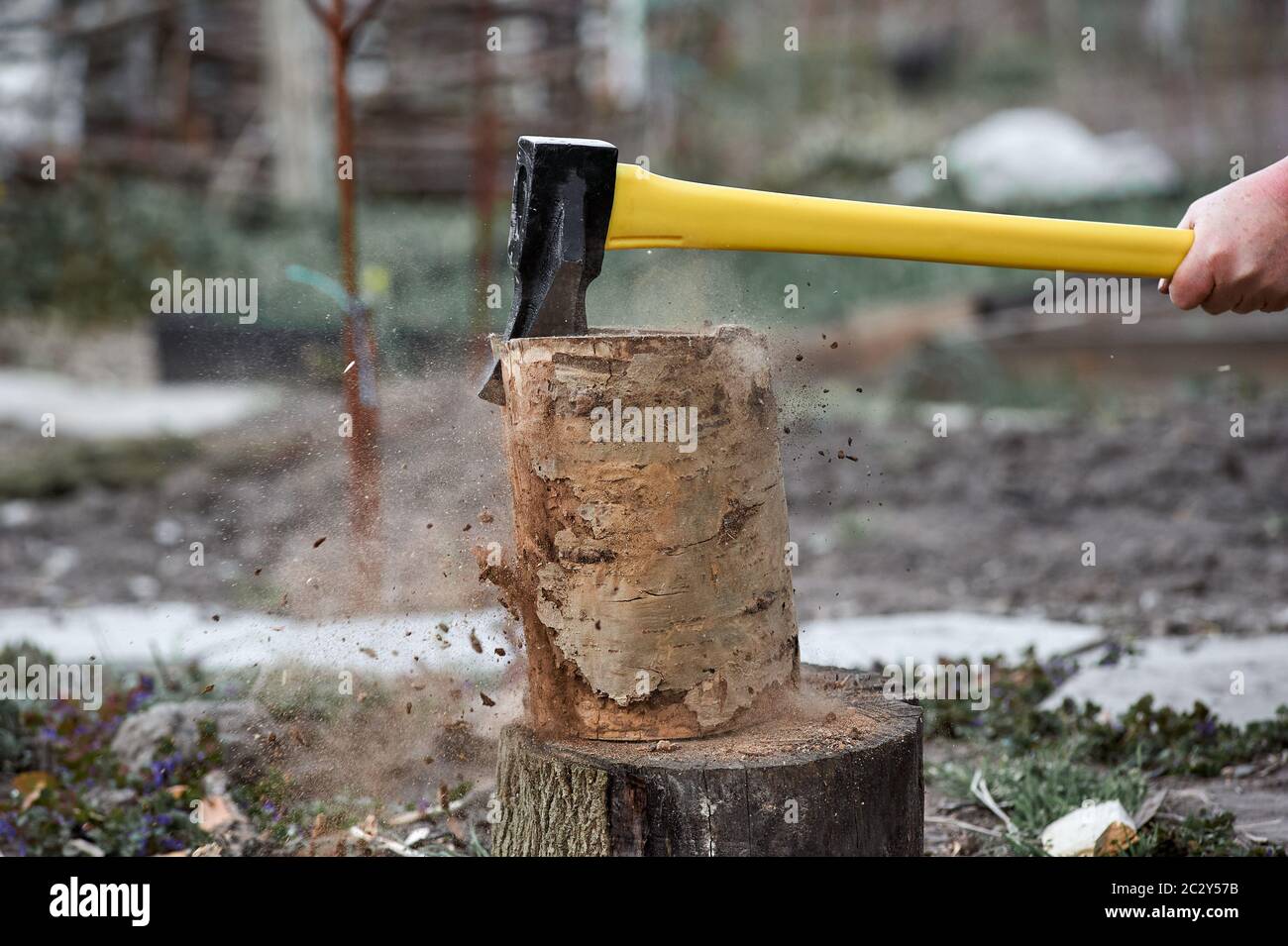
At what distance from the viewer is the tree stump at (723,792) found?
1.90 meters

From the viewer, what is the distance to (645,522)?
200 centimetres

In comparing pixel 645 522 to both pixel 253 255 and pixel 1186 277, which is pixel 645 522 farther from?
pixel 253 255

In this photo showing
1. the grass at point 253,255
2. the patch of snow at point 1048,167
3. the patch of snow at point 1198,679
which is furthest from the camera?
the patch of snow at point 1048,167

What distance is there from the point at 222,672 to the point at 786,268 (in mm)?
8004


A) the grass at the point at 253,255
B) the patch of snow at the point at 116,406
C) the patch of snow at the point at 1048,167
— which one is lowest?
the patch of snow at the point at 116,406

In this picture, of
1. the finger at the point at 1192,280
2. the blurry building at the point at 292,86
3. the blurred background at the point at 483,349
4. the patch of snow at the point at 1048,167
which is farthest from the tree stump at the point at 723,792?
the patch of snow at the point at 1048,167

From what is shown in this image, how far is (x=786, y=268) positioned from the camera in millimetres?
10766

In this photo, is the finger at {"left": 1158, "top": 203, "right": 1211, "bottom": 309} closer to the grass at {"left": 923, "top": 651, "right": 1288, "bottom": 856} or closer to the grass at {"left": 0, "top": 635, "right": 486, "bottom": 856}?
the grass at {"left": 923, "top": 651, "right": 1288, "bottom": 856}

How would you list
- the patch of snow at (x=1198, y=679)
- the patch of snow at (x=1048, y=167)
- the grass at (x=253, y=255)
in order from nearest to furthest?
the patch of snow at (x=1198, y=679), the grass at (x=253, y=255), the patch of snow at (x=1048, y=167)

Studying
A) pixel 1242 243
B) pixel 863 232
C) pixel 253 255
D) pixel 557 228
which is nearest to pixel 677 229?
pixel 557 228

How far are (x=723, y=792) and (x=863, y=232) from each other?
100 cm

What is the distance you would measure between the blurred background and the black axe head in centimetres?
30

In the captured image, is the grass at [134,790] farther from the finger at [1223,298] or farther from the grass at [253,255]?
the grass at [253,255]
